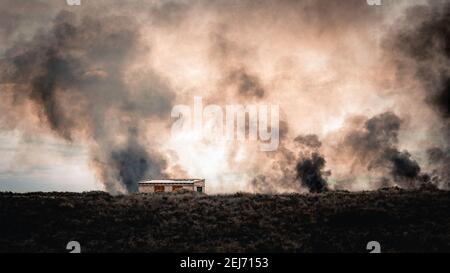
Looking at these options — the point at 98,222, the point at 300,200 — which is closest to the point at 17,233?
the point at 98,222

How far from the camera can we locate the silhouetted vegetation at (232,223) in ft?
100

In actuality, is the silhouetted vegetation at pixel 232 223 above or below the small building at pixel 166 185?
below

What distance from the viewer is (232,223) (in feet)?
113

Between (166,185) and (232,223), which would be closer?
(232,223)

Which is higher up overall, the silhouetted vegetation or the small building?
the small building

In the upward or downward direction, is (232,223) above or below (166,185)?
below

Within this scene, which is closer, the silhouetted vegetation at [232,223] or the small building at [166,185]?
the silhouetted vegetation at [232,223]

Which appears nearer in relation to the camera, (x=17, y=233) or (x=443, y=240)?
(x=443, y=240)

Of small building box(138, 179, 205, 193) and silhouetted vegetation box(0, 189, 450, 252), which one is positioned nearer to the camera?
silhouetted vegetation box(0, 189, 450, 252)

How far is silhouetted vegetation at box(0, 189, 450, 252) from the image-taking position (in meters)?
30.5
